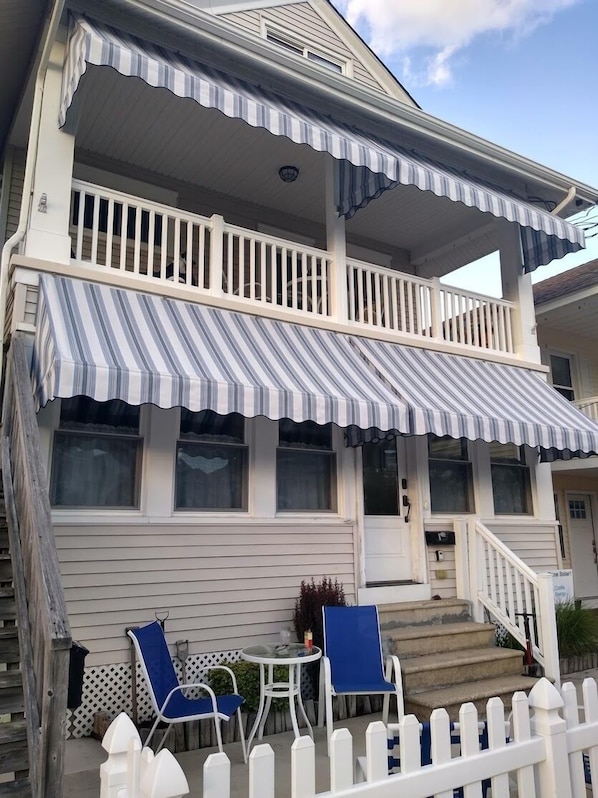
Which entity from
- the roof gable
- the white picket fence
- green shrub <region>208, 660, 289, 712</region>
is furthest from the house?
the white picket fence

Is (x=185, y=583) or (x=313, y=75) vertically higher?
(x=313, y=75)

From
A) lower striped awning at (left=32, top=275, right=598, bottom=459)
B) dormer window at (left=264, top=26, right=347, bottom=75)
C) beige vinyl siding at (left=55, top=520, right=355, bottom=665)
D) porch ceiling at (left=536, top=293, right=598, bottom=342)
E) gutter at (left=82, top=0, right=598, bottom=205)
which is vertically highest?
dormer window at (left=264, top=26, right=347, bottom=75)

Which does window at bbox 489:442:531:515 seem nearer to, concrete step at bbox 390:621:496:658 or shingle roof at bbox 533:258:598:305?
concrete step at bbox 390:621:496:658

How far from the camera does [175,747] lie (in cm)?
480

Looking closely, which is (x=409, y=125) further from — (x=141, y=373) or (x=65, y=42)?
(x=141, y=373)

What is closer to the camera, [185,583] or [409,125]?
[185,583]

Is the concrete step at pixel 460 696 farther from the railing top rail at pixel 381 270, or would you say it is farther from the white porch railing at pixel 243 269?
the railing top rail at pixel 381 270

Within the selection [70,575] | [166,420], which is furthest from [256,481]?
[70,575]

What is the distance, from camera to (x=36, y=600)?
3.04 m

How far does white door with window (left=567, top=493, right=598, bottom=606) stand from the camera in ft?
44.7

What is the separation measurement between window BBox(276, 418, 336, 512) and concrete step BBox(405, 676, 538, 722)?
2.22m

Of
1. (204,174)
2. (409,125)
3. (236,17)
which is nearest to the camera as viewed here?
(409,125)

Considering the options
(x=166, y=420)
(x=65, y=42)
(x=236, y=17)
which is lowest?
(x=166, y=420)

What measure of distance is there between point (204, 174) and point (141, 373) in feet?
14.5
